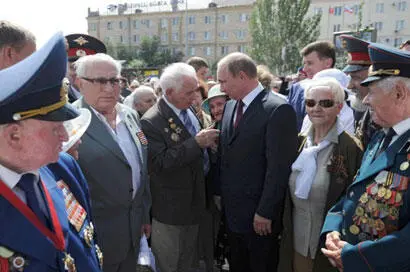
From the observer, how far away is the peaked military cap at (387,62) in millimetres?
2064

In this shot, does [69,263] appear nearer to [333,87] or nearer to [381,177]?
[381,177]

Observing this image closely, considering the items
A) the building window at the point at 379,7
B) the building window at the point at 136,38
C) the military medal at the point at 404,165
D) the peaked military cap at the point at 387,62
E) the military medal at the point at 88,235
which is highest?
the building window at the point at 379,7

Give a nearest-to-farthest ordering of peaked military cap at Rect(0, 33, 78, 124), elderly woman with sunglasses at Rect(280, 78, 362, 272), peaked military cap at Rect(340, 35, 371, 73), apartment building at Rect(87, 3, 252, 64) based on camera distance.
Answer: peaked military cap at Rect(0, 33, 78, 124)
elderly woman with sunglasses at Rect(280, 78, 362, 272)
peaked military cap at Rect(340, 35, 371, 73)
apartment building at Rect(87, 3, 252, 64)

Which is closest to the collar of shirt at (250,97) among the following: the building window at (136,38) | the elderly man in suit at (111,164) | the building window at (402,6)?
the elderly man in suit at (111,164)

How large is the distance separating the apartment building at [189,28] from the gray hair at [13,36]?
62789 mm

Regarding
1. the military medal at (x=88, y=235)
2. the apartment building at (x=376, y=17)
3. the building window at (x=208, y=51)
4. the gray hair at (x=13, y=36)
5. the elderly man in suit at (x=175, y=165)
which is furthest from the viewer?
the building window at (x=208, y=51)

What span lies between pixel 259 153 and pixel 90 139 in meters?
1.39

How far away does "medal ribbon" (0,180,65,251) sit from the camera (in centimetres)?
142

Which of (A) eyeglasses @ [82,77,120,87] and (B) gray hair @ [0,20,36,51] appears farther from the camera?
(A) eyeglasses @ [82,77,120,87]

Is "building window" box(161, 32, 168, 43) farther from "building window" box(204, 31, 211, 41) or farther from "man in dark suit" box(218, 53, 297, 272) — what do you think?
"man in dark suit" box(218, 53, 297, 272)

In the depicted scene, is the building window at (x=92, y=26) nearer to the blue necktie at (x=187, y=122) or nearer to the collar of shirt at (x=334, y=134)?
the blue necktie at (x=187, y=122)

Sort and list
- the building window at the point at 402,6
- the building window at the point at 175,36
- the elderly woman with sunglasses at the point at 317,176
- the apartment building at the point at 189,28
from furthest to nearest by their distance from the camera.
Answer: the building window at the point at 175,36, the apartment building at the point at 189,28, the building window at the point at 402,6, the elderly woman with sunglasses at the point at 317,176

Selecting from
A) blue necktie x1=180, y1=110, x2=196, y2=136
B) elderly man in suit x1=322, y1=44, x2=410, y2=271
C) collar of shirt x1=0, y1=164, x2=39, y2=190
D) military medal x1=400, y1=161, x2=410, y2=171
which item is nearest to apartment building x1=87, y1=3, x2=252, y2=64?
blue necktie x1=180, y1=110, x2=196, y2=136

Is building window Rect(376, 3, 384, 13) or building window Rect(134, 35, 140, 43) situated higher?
building window Rect(376, 3, 384, 13)
